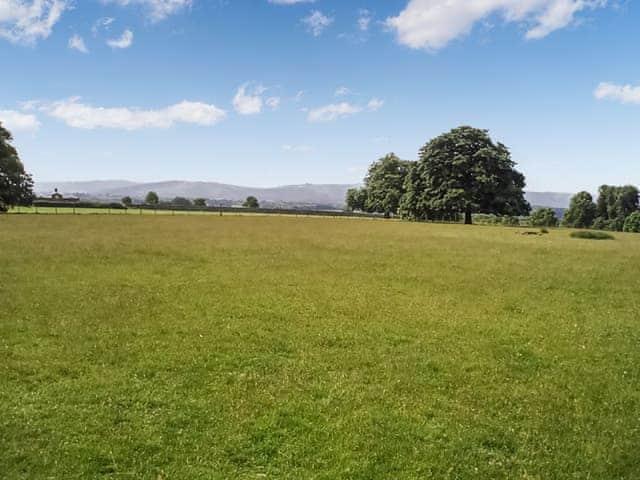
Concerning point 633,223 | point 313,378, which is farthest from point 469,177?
point 313,378

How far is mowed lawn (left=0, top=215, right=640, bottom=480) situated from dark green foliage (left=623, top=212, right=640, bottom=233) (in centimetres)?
9610

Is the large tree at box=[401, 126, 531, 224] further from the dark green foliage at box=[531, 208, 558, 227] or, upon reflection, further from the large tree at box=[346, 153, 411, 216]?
the dark green foliage at box=[531, 208, 558, 227]

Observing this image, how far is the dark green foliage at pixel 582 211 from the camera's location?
11450cm

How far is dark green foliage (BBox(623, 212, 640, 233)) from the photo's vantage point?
9681 centimetres

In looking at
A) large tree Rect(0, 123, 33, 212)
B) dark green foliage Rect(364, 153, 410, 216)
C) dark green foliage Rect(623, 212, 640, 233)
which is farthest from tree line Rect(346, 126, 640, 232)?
large tree Rect(0, 123, 33, 212)

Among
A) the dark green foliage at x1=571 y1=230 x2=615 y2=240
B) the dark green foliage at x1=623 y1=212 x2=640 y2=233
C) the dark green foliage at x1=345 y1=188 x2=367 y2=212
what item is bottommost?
the dark green foliage at x1=571 y1=230 x2=615 y2=240

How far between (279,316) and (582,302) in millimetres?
10980

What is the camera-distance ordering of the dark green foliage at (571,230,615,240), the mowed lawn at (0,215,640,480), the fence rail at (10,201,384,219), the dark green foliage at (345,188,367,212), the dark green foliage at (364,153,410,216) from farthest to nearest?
Result: the dark green foliage at (345,188,367,212) → the fence rail at (10,201,384,219) → the dark green foliage at (364,153,410,216) → the dark green foliage at (571,230,615,240) → the mowed lawn at (0,215,640,480)

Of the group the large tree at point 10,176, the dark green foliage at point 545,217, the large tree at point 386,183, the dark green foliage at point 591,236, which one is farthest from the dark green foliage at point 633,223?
the large tree at point 10,176

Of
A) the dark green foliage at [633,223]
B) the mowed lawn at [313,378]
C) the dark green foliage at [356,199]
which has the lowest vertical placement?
the mowed lawn at [313,378]

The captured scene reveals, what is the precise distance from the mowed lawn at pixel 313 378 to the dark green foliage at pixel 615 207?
106 m

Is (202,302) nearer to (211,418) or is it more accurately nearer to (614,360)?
(211,418)

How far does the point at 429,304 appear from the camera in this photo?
1498 cm

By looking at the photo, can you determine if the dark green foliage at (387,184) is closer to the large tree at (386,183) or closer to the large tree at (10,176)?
the large tree at (386,183)
